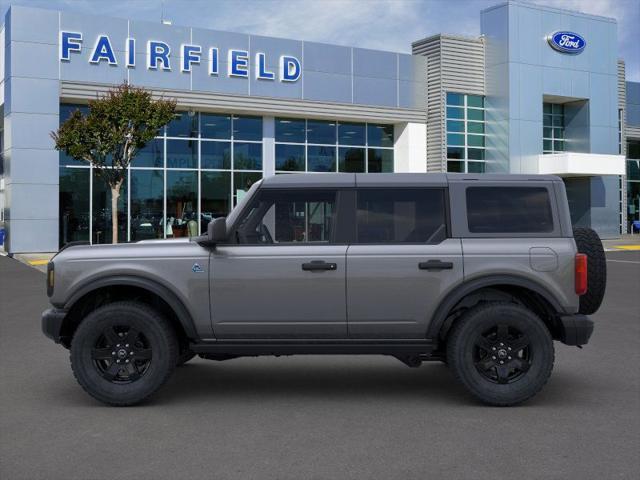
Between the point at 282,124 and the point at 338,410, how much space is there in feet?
84.2

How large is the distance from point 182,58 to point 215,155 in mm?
3725

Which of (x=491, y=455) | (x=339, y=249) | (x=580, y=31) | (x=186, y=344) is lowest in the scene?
(x=491, y=455)

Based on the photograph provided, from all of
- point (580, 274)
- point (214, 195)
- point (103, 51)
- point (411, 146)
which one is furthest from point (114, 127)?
point (580, 274)

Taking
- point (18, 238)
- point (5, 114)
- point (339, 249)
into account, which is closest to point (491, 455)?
point (339, 249)

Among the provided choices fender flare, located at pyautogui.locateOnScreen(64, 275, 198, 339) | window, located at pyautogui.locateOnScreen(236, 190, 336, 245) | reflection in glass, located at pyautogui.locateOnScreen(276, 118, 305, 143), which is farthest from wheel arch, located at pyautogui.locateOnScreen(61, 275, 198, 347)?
reflection in glass, located at pyautogui.locateOnScreen(276, 118, 305, 143)

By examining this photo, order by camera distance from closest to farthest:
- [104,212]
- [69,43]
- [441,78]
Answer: [69,43], [104,212], [441,78]

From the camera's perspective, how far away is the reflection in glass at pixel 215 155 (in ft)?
96.0

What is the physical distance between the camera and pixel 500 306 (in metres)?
6.09

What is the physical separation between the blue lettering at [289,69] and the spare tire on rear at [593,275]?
970 inches

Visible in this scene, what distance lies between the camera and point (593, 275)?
6297mm

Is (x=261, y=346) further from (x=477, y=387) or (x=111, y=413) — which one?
(x=477, y=387)

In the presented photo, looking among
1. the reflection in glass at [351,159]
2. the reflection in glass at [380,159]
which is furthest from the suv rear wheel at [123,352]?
the reflection in glass at [380,159]

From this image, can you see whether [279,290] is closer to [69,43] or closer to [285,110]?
[69,43]

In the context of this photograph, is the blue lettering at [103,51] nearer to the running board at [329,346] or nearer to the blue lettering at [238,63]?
the blue lettering at [238,63]
